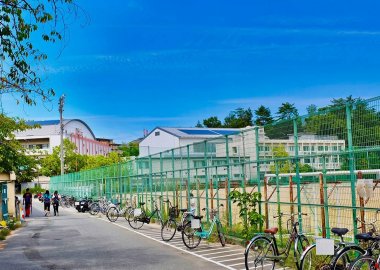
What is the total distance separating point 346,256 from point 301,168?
426cm

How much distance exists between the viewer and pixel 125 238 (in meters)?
17.3

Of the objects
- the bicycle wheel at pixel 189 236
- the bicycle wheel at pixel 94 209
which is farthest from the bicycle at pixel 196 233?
the bicycle wheel at pixel 94 209

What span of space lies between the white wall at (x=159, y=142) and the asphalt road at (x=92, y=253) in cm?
5127

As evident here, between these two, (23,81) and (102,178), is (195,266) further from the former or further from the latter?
(102,178)

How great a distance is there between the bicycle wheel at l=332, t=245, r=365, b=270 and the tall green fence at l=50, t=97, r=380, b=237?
1.29 meters

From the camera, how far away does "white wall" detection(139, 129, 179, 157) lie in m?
71.0

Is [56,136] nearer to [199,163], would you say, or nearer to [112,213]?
[112,213]

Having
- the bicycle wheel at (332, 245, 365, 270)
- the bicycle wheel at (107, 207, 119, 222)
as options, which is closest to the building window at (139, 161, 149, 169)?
the bicycle wheel at (107, 207, 119, 222)

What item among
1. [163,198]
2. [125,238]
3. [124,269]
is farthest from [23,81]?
[163,198]

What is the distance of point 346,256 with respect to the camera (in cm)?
798

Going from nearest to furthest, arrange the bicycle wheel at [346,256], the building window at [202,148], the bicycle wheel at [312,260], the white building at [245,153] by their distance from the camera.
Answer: the bicycle wheel at [346,256] → the bicycle wheel at [312,260] → the white building at [245,153] → the building window at [202,148]

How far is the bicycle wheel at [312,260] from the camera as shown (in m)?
8.62

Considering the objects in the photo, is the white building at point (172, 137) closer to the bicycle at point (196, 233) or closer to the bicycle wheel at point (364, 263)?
the bicycle at point (196, 233)

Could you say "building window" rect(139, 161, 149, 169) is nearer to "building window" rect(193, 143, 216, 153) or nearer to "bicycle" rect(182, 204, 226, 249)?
"building window" rect(193, 143, 216, 153)
